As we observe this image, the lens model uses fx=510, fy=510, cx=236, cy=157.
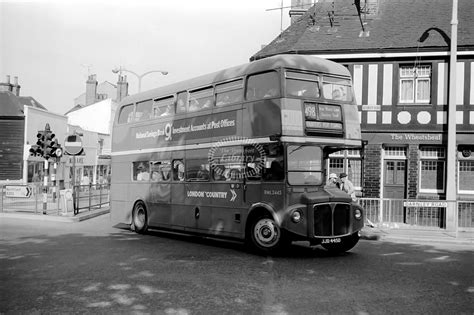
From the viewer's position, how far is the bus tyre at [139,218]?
50.7 feet

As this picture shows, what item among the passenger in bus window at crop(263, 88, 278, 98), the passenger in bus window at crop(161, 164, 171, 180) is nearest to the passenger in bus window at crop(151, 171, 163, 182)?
the passenger in bus window at crop(161, 164, 171, 180)

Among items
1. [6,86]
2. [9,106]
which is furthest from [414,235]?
[6,86]

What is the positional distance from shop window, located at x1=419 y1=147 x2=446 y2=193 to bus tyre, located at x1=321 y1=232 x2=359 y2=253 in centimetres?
894

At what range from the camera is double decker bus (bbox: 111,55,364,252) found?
10.7 m

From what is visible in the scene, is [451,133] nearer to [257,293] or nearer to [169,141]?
[169,141]

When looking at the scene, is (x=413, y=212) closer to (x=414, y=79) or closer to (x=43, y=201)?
(x=414, y=79)

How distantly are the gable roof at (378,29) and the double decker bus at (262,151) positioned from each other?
334 inches

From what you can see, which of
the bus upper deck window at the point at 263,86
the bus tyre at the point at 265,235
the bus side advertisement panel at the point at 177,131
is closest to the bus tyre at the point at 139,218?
the bus side advertisement panel at the point at 177,131

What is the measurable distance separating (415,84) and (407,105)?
88cm

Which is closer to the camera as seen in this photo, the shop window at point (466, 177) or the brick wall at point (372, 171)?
the shop window at point (466, 177)

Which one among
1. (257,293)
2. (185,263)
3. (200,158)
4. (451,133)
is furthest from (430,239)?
(257,293)

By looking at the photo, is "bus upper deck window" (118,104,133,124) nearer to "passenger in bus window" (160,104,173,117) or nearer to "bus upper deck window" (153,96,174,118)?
"bus upper deck window" (153,96,174,118)

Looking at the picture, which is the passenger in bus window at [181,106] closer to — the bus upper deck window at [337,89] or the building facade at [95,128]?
the bus upper deck window at [337,89]

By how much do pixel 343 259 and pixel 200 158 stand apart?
4533 millimetres
